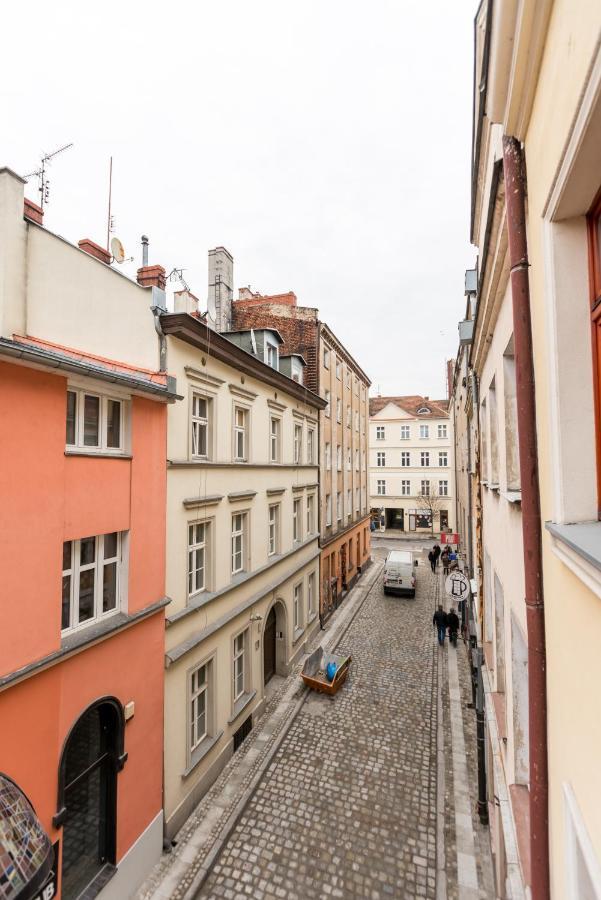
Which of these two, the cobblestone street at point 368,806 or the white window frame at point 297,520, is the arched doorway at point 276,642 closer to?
the cobblestone street at point 368,806

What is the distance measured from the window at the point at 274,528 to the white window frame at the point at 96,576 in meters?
6.68

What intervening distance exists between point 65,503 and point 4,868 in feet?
13.8

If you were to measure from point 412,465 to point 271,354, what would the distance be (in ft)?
97.1

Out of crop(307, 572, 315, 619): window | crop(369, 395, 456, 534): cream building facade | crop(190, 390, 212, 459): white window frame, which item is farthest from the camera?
crop(369, 395, 456, 534): cream building facade

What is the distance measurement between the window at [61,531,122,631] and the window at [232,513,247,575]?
4.28 metres

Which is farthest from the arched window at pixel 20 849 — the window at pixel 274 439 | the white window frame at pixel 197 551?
the window at pixel 274 439

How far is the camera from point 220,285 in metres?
17.9

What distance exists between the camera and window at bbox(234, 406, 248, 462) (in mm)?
11898

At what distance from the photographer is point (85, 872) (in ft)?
22.3

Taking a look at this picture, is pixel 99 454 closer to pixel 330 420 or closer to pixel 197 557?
pixel 197 557

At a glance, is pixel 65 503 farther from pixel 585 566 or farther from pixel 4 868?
pixel 585 566

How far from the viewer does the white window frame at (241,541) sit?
11523 mm

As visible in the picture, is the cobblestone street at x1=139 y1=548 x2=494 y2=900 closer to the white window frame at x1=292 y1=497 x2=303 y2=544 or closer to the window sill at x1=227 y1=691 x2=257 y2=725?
the window sill at x1=227 y1=691 x2=257 y2=725

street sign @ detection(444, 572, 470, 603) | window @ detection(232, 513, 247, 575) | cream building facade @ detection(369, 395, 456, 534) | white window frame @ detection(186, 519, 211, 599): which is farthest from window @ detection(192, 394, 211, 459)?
cream building facade @ detection(369, 395, 456, 534)
